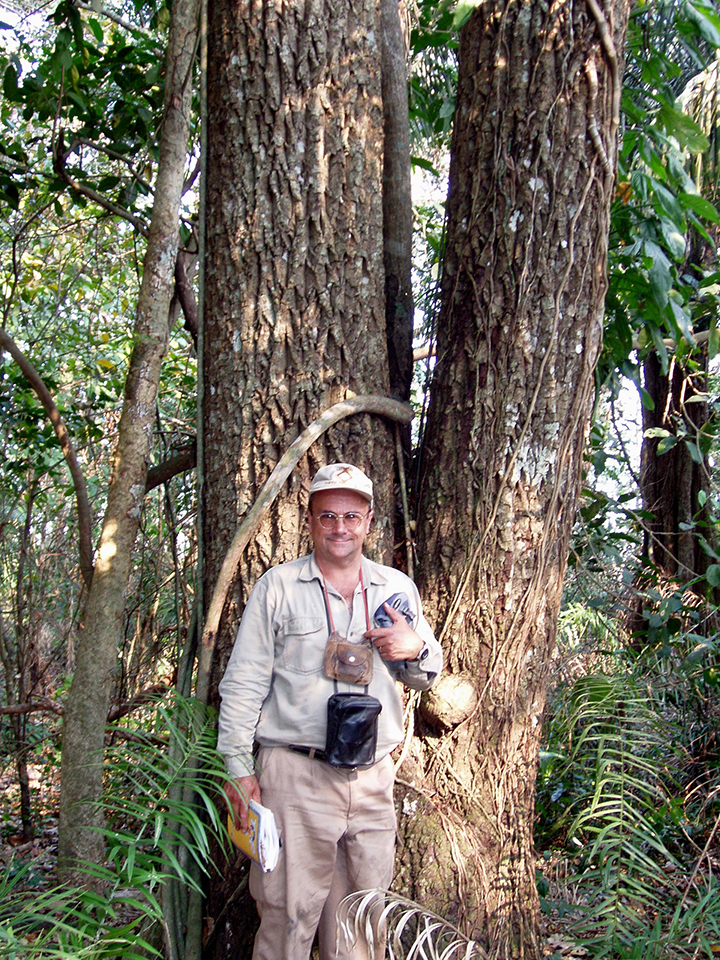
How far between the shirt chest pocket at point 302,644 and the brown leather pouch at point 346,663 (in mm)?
30

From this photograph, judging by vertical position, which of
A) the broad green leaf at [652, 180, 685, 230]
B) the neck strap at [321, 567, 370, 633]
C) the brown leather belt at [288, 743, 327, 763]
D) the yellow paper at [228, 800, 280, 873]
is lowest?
the yellow paper at [228, 800, 280, 873]

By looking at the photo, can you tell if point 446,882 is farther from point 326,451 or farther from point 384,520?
point 326,451

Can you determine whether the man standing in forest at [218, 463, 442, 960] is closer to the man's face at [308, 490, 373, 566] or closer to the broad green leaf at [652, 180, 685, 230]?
the man's face at [308, 490, 373, 566]

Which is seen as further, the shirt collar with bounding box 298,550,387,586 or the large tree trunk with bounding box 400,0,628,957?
the large tree trunk with bounding box 400,0,628,957

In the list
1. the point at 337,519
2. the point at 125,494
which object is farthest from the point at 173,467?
the point at 337,519

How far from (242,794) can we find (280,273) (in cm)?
148

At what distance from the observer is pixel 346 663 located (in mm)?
2020

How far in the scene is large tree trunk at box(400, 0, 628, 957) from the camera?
7.60 feet

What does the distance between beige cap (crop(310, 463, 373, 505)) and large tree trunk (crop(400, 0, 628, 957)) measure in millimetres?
405

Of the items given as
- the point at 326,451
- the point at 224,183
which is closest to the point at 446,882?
the point at 326,451

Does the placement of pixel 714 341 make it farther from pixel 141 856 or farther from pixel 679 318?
pixel 141 856

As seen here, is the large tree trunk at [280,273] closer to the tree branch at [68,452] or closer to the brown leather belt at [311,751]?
the brown leather belt at [311,751]

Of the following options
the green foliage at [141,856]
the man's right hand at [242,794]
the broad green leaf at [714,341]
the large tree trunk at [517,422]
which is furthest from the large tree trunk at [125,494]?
the broad green leaf at [714,341]

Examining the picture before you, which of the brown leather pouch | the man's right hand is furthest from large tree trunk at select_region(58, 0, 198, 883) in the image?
the brown leather pouch
